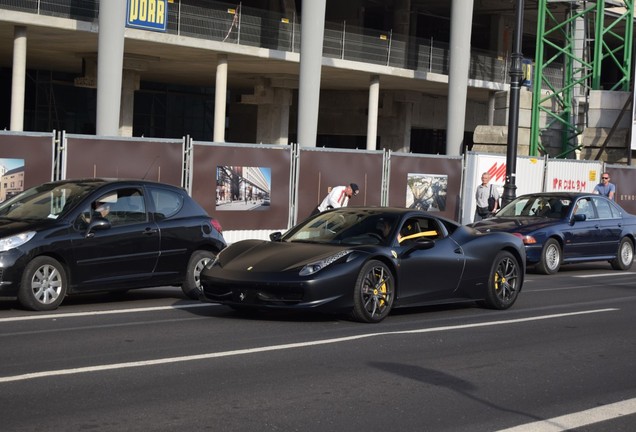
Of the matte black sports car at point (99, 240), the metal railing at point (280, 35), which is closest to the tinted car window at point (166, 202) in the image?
the matte black sports car at point (99, 240)

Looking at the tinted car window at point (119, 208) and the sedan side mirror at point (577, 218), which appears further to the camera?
the sedan side mirror at point (577, 218)

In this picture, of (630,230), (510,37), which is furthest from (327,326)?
(510,37)

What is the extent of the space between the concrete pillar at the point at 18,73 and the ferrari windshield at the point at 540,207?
1972 centimetres

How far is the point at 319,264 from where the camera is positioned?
38.4 ft

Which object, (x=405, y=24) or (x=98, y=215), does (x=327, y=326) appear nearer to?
(x=98, y=215)

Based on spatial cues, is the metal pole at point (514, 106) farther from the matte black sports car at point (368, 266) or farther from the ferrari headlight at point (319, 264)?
the ferrari headlight at point (319, 264)

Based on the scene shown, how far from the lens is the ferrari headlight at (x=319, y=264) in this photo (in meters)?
11.6

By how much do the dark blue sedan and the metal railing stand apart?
19.2 m

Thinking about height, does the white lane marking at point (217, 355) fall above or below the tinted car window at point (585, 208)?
below

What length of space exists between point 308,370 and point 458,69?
36.2 meters

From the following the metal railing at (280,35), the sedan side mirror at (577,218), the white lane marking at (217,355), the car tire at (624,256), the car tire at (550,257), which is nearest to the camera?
the white lane marking at (217,355)

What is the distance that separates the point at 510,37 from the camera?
56.2 meters

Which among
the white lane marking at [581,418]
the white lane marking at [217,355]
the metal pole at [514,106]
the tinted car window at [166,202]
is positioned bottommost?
the white lane marking at [217,355]

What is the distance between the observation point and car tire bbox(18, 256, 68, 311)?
40.2ft
